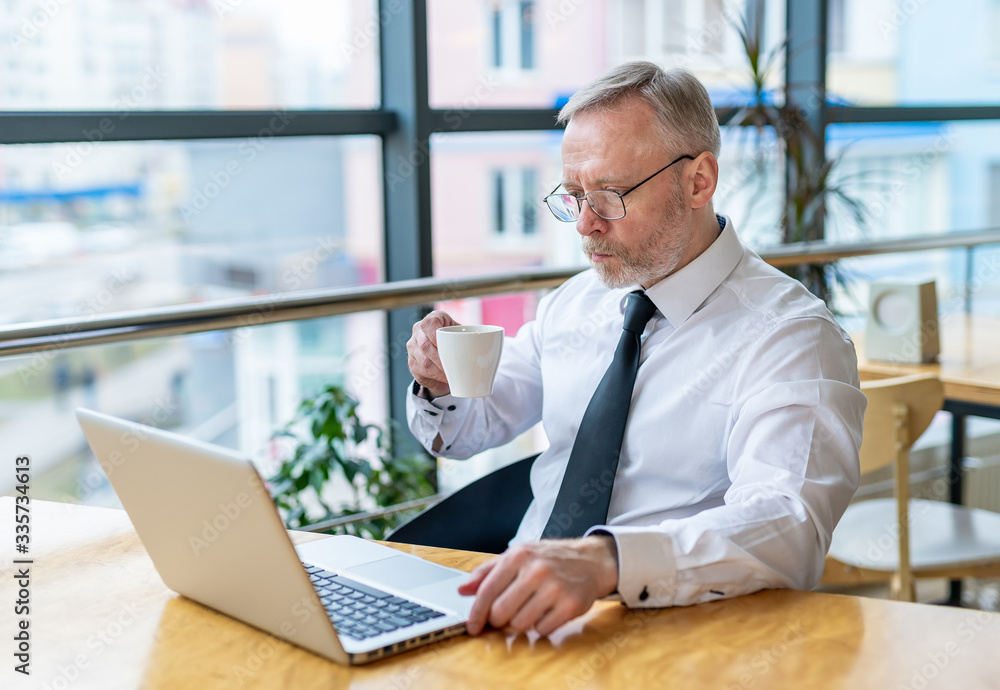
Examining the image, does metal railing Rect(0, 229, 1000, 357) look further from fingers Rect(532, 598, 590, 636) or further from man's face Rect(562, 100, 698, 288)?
fingers Rect(532, 598, 590, 636)

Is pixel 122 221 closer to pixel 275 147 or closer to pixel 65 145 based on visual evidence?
pixel 275 147

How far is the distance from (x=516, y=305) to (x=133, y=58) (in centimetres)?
235

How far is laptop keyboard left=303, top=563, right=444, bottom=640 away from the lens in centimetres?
86

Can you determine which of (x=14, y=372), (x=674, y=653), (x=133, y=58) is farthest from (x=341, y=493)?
(x=674, y=653)

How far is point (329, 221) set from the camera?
339cm

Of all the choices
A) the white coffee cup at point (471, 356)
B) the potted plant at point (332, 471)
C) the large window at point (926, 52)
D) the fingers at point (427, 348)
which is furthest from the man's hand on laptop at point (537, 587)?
the large window at point (926, 52)

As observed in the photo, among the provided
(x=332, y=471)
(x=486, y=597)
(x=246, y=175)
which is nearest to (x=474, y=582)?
(x=486, y=597)

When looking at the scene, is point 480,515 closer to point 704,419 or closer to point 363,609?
point 704,419

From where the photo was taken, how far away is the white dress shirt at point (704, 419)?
3.12 feet

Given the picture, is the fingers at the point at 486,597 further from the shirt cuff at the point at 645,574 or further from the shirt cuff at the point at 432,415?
the shirt cuff at the point at 432,415

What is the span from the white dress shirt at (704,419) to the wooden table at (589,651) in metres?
0.06

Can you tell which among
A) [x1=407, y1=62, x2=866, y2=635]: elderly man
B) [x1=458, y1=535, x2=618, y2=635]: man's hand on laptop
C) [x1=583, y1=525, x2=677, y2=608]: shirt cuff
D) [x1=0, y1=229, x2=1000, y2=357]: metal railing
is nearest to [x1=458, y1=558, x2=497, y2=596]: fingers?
[x1=458, y1=535, x2=618, y2=635]: man's hand on laptop

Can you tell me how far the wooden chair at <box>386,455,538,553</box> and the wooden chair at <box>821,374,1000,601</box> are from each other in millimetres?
728

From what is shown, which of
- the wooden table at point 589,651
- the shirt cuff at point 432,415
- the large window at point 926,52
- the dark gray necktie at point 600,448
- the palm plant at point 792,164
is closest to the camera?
the wooden table at point 589,651
